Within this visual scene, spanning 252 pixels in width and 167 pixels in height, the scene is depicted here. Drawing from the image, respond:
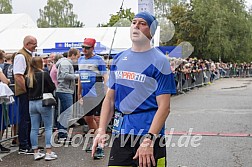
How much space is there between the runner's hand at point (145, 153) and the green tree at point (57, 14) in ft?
271

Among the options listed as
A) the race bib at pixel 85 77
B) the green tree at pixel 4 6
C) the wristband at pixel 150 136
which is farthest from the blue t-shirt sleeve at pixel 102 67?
the green tree at pixel 4 6

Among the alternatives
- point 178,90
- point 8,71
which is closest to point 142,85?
point 8,71

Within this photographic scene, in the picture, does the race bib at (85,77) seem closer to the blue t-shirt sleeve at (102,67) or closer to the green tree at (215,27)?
the blue t-shirt sleeve at (102,67)

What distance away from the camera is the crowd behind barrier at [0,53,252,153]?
7.89m

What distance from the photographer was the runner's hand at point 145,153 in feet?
10.6

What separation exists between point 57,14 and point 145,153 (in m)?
84.5

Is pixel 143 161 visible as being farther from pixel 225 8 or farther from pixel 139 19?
pixel 225 8

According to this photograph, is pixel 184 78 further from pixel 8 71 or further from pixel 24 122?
pixel 24 122

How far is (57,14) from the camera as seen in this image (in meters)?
85.4

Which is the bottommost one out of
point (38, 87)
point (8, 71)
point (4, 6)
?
point (38, 87)

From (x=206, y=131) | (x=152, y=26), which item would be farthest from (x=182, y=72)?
(x=152, y=26)

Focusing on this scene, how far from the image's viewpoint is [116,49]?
17.7 metres

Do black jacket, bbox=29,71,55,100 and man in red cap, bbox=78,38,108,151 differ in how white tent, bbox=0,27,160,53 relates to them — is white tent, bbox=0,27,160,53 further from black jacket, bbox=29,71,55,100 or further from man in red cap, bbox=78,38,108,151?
black jacket, bbox=29,71,55,100

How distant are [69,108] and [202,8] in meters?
43.9
